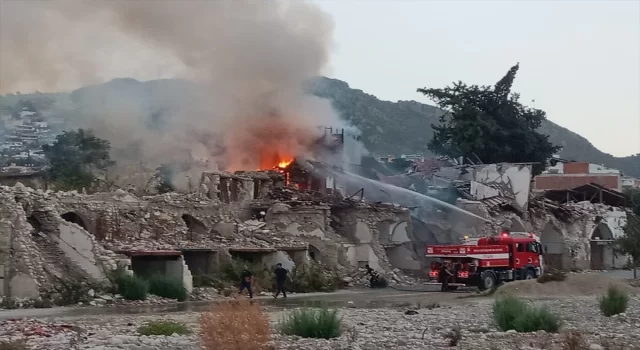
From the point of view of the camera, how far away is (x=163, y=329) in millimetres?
17875

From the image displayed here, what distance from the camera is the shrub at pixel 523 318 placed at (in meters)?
18.2

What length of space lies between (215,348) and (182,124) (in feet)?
137

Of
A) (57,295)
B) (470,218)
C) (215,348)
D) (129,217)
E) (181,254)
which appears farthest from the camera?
(470,218)

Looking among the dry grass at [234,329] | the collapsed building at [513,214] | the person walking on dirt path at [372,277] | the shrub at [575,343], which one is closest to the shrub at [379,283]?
the person walking on dirt path at [372,277]

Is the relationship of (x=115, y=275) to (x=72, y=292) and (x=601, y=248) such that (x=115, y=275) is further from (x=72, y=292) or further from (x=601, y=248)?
(x=601, y=248)

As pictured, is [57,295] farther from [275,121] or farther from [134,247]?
[275,121]

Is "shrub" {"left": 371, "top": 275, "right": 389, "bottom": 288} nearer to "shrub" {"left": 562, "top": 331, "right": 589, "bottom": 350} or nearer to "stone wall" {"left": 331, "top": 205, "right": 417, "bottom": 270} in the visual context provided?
"stone wall" {"left": 331, "top": 205, "right": 417, "bottom": 270}

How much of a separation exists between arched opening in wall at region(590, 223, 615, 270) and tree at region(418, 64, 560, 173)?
32.5 feet

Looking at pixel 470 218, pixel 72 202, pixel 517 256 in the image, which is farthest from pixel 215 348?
pixel 470 218

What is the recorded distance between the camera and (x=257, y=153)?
54.5 meters

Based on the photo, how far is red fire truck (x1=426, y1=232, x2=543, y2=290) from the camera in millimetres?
36469

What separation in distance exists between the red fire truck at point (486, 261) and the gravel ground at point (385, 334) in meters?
11.9

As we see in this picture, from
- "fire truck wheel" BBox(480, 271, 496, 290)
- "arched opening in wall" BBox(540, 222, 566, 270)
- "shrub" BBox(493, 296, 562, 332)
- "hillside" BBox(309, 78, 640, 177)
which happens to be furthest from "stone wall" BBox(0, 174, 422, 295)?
"hillside" BBox(309, 78, 640, 177)

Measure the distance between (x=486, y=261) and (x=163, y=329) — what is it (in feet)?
70.1
